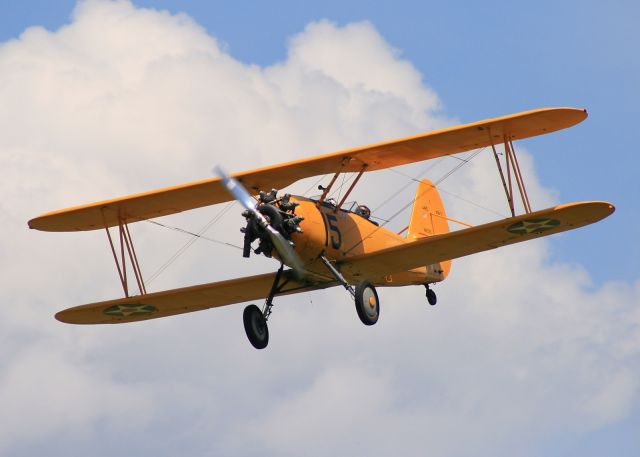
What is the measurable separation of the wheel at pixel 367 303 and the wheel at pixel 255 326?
1.40 metres

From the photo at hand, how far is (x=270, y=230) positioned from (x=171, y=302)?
3.53 m

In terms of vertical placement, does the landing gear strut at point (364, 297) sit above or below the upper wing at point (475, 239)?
below

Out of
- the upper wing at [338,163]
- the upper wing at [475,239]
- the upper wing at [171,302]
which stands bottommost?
the upper wing at [475,239]

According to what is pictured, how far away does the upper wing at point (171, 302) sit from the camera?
23.1 m

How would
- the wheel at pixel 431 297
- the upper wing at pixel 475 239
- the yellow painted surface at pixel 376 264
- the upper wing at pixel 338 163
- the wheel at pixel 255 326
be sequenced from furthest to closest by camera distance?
1. the wheel at pixel 431 297
2. the wheel at pixel 255 326
3. the upper wing at pixel 338 163
4. the yellow painted surface at pixel 376 264
5. the upper wing at pixel 475 239

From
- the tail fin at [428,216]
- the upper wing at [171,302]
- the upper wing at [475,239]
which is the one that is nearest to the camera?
the upper wing at [475,239]

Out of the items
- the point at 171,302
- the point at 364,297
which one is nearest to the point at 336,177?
the point at 364,297

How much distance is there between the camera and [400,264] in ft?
72.2

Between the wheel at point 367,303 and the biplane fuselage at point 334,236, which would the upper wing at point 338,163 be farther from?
the wheel at point 367,303

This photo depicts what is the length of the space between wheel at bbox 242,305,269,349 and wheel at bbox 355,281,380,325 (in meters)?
1.40

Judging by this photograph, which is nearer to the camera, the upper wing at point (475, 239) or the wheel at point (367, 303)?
the upper wing at point (475, 239)

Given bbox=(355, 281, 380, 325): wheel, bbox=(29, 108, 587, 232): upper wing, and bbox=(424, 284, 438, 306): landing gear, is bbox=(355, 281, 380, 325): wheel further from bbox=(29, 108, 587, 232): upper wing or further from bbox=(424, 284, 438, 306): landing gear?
bbox=(424, 284, 438, 306): landing gear

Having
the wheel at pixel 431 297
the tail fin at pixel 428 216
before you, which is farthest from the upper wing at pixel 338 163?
the tail fin at pixel 428 216

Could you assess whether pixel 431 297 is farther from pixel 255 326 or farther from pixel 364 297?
pixel 255 326
